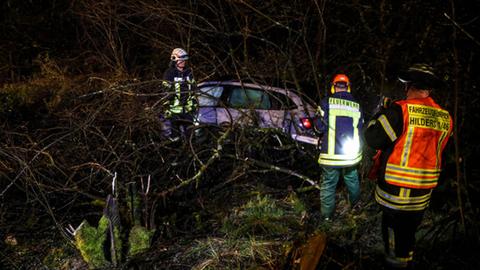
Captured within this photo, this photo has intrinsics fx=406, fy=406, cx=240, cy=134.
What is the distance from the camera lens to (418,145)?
2967 millimetres

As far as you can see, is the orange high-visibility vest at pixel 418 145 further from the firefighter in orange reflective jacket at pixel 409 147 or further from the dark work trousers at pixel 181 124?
the dark work trousers at pixel 181 124

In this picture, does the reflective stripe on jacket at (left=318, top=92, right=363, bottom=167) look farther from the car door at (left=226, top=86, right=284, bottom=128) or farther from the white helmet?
the white helmet

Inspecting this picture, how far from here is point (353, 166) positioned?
172 inches

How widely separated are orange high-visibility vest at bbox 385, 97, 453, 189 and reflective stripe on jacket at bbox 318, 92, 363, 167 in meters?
1.18

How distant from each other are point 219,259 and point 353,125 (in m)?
2.01

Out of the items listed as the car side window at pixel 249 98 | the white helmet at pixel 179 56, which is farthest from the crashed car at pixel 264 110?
the white helmet at pixel 179 56

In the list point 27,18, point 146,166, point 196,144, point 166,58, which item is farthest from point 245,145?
→ point 27,18

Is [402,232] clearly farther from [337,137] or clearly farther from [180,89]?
[180,89]

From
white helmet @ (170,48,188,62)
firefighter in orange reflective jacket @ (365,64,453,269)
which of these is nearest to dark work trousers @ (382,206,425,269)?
firefighter in orange reflective jacket @ (365,64,453,269)

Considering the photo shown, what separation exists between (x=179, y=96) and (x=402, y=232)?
9.97 feet

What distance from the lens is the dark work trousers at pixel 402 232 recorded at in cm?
311

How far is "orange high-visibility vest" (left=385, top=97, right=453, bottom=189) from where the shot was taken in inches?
116

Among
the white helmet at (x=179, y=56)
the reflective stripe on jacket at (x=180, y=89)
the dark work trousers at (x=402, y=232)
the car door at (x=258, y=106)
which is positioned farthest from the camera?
the white helmet at (x=179, y=56)

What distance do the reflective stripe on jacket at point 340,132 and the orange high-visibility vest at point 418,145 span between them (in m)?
1.18
